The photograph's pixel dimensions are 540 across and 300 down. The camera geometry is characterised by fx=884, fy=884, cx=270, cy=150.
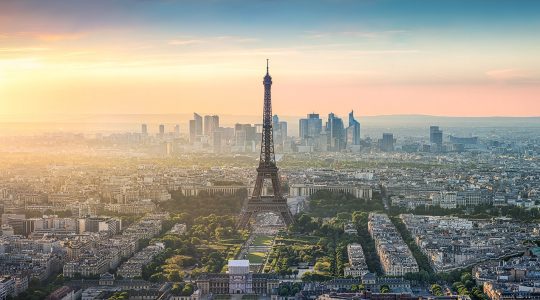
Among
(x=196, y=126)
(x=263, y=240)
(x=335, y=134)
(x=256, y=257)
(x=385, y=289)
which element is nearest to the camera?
(x=385, y=289)

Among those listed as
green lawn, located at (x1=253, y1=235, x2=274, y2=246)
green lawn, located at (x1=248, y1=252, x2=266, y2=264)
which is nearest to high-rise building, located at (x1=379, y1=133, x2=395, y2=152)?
green lawn, located at (x1=253, y1=235, x2=274, y2=246)

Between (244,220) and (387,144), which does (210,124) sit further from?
(244,220)

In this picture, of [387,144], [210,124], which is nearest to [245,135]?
[210,124]

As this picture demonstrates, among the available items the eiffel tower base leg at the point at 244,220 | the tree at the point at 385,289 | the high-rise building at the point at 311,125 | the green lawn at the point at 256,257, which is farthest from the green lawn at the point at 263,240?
the high-rise building at the point at 311,125

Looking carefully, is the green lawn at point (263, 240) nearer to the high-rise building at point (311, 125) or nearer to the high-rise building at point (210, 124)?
the high-rise building at point (311, 125)

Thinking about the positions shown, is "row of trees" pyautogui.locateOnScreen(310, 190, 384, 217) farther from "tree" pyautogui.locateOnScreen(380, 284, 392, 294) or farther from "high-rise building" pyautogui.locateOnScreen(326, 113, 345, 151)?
"high-rise building" pyautogui.locateOnScreen(326, 113, 345, 151)
